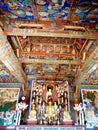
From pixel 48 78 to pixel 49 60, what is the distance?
2.97 meters

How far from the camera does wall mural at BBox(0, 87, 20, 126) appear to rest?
767cm

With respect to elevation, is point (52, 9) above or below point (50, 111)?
above

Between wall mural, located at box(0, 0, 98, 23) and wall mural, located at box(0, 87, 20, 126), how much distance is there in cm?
527

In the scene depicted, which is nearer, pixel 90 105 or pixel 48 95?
pixel 90 105

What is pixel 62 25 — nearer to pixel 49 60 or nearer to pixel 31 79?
pixel 49 60

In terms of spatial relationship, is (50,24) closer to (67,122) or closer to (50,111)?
(50,111)

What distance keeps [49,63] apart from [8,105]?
3437 millimetres

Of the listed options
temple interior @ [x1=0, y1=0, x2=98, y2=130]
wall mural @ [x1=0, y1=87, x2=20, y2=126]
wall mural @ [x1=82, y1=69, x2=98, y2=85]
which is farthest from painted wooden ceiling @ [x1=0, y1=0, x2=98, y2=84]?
wall mural @ [x1=0, y1=87, x2=20, y2=126]

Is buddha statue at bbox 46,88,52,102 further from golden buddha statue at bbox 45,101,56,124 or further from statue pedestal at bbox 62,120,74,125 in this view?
statue pedestal at bbox 62,120,74,125

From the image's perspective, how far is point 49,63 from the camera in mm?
6527

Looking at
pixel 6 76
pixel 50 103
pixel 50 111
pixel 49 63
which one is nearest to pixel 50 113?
pixel 50 111

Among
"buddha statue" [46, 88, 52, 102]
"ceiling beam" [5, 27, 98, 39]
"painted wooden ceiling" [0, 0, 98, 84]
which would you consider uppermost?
"painted wooden ceiling" [0, 0, 98, 84]

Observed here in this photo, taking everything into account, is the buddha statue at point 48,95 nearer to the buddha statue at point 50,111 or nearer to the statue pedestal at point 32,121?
the buddha statue at point 50,111

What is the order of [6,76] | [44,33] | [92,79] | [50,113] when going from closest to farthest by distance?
1. [44,33]
2. [50,113]
3. [6,76]
4. [92,79]
